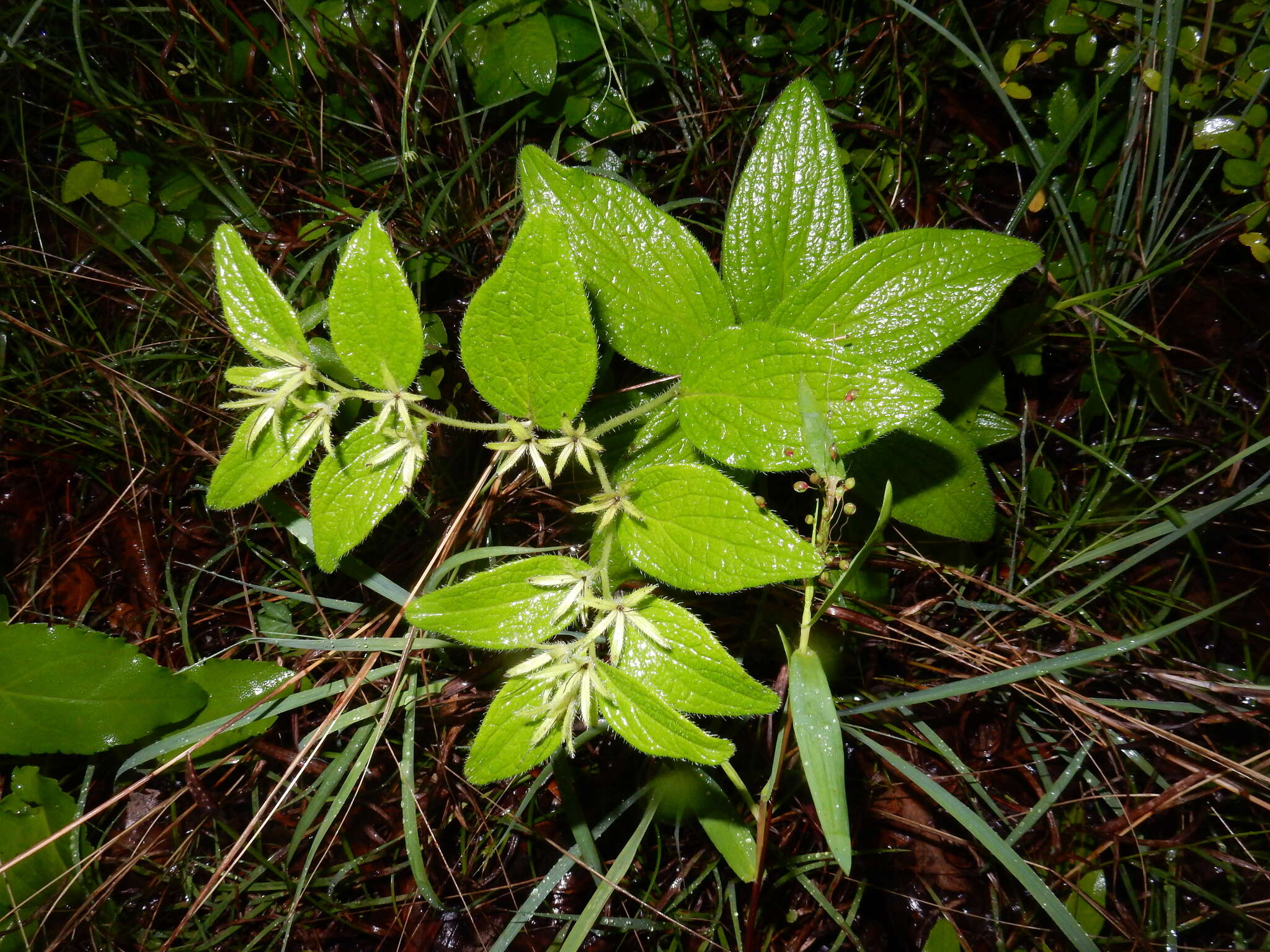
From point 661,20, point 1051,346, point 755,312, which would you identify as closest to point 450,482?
point 755,312

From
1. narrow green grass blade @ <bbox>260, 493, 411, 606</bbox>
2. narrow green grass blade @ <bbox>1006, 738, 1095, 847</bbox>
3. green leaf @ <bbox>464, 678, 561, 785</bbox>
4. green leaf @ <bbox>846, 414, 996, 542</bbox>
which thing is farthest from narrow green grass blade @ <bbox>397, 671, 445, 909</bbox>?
narrow green grass blade @ <bbox>1006, 738, 1095, 847</bbox>

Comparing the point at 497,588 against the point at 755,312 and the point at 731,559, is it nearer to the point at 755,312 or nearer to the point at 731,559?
the point at 731,559

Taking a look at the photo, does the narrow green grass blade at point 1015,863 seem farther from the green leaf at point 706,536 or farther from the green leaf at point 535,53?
the green leaf at point 535,53

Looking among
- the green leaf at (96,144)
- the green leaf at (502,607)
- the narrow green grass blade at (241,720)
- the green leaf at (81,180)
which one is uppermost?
the green leaf at (96,144)

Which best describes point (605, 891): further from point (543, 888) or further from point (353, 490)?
point (353, 490)

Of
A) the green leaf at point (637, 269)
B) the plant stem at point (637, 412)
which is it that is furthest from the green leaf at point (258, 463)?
the green leaf at point (637, 269)

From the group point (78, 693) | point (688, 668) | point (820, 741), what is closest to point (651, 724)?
point (688, 668)

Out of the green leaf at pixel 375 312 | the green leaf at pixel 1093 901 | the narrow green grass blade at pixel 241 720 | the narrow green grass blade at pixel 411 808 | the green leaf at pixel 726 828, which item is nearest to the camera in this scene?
the green leaf at pixel 375 312
